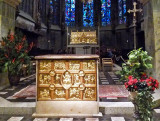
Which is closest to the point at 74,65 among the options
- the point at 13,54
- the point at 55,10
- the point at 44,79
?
the point at 44,79

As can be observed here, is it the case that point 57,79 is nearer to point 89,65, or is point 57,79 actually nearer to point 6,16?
point 89,65

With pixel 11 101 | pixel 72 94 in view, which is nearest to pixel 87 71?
pixel 72 94

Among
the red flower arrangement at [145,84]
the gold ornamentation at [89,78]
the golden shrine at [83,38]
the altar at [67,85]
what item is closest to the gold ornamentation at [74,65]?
the altar at [67,85]

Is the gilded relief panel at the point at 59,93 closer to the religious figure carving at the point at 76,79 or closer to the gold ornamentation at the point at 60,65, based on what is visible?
the religious figure carving at the point at 76,79

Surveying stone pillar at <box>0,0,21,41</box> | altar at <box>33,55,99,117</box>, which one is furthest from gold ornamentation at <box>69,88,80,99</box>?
stone pillar at <box>0,0,21,41</box>

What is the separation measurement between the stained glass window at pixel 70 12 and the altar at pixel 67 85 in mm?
20107

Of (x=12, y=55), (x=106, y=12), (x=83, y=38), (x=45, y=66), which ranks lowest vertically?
(x=45, y=66)

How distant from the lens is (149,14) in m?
4.52

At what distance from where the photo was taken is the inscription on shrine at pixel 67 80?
2867mm

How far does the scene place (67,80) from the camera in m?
2.89

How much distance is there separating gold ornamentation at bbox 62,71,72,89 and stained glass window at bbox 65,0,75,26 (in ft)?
66.2

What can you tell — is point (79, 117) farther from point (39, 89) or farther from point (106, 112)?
point (39, 89)

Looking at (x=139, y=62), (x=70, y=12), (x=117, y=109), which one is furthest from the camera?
(x=70, y=12)

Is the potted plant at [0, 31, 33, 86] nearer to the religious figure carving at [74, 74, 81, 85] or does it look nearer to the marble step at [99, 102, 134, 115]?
the religious figure carving at [74, 74, 81, 85]
